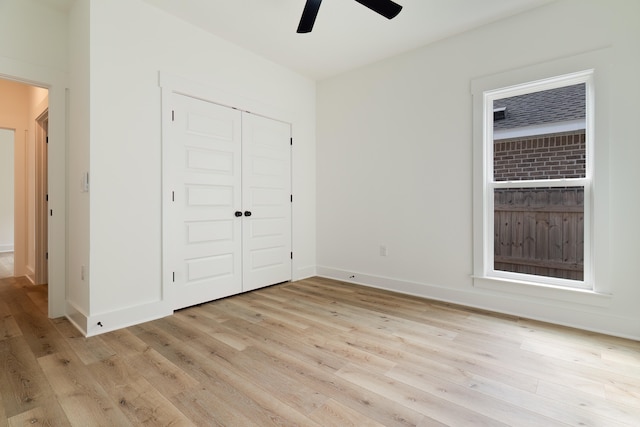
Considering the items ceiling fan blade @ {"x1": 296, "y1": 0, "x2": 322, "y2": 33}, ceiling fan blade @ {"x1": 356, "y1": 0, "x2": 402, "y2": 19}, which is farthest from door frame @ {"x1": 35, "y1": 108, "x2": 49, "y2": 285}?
ceiling fan blade @ {"x1": 356, "y1": 0, "x2": 402, "y2": 19}

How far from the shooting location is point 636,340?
231 centimetres

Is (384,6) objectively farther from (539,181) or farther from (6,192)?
(6,192)

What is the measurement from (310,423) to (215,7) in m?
3.29

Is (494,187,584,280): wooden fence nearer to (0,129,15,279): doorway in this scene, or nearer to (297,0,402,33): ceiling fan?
(297,0,402,33): ceiling fan

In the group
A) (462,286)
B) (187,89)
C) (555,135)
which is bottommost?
(462,286)

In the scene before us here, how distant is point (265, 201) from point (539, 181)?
9.46ft

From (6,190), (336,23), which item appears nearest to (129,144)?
(336,23)

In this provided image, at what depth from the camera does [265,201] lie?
12.6 feet

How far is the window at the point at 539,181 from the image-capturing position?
265cm

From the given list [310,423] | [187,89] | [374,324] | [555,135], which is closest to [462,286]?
[374,324]

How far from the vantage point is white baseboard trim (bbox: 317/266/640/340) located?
2.40m

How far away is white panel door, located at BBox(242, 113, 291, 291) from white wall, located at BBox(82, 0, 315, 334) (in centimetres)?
82

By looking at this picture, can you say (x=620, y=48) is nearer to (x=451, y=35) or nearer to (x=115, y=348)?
(x=451, y=35)

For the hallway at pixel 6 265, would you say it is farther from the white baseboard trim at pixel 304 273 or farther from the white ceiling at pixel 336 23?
the white baseboard trim at pixel 304 273
